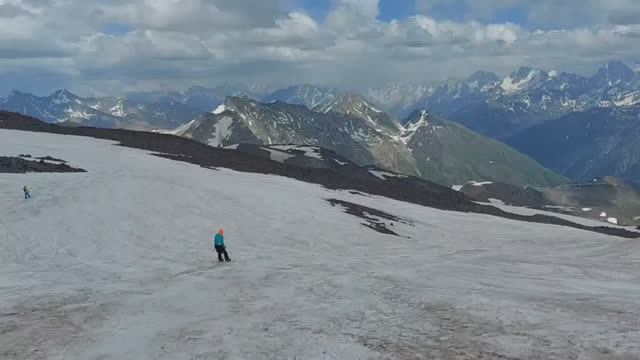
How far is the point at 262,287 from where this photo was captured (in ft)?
83.6

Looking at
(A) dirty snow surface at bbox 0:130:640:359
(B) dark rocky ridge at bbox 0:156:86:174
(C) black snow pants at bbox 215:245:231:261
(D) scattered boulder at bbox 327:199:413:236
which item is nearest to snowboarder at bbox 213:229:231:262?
(C) black snow pants at bbox 215:245:231:261

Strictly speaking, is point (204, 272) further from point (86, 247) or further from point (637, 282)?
point (637, 282)

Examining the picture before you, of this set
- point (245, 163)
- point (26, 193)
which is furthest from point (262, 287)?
Result: point (245, 163)

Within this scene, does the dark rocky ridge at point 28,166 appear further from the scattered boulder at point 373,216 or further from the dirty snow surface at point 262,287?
the scattered boulder at point 373,216

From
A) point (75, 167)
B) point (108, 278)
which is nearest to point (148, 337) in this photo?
point (108, 278)

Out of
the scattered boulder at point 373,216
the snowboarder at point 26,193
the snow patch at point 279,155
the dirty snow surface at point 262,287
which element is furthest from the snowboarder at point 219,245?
the snow patch at point 279,155

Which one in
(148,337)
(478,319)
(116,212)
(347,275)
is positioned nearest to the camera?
(148,337)

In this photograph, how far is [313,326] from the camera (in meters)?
19.1

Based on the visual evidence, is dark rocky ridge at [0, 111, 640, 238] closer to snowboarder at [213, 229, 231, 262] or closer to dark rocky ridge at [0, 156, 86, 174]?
dark rocky ridge at [0, 156, 86, 174]

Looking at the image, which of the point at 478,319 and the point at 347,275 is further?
the point at 347,275

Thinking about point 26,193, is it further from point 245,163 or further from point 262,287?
point 245,163

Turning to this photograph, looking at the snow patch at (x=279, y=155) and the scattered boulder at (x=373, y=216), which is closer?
the scattered boulder at (x=373, y=216)

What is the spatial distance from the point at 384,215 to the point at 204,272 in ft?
127

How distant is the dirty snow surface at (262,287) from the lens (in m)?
17.3
